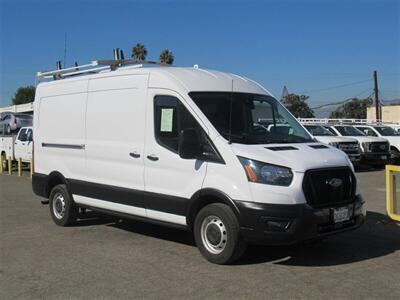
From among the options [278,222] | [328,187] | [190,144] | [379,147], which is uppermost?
[190,144]

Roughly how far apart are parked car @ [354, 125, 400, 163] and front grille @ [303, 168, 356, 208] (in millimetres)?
16491

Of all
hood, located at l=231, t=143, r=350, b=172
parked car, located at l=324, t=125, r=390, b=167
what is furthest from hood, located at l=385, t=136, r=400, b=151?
hood, located at l=231, t=143, r=350, b=172

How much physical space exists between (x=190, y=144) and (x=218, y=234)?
1.13 metres

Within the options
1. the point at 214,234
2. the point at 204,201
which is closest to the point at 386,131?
the point at 204,201

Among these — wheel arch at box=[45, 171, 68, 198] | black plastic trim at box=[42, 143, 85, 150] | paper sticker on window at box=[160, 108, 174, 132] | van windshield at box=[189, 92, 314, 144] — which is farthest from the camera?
wheel arch at box=[45, 171, 68, 198]

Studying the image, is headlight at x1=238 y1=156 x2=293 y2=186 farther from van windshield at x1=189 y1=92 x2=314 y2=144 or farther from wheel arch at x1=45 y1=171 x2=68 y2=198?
wheel arch at x1=45 y1=171 x2=68 y2=198

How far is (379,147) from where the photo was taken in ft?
69.2

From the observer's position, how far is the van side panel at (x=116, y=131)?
7.48 m

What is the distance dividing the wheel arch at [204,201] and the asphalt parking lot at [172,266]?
554 millimetres

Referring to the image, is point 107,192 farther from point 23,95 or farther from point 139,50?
point 23,95

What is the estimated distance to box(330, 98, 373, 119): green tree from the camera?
294ft

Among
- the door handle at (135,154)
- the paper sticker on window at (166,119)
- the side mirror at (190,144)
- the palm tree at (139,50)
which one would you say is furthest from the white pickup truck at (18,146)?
the palm tree at (139,50)

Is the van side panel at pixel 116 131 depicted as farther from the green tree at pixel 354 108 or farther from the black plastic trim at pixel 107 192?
the green tree at pixel 354 108

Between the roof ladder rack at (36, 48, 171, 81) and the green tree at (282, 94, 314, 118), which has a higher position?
the green tree at (282, 94, 314, 118)
